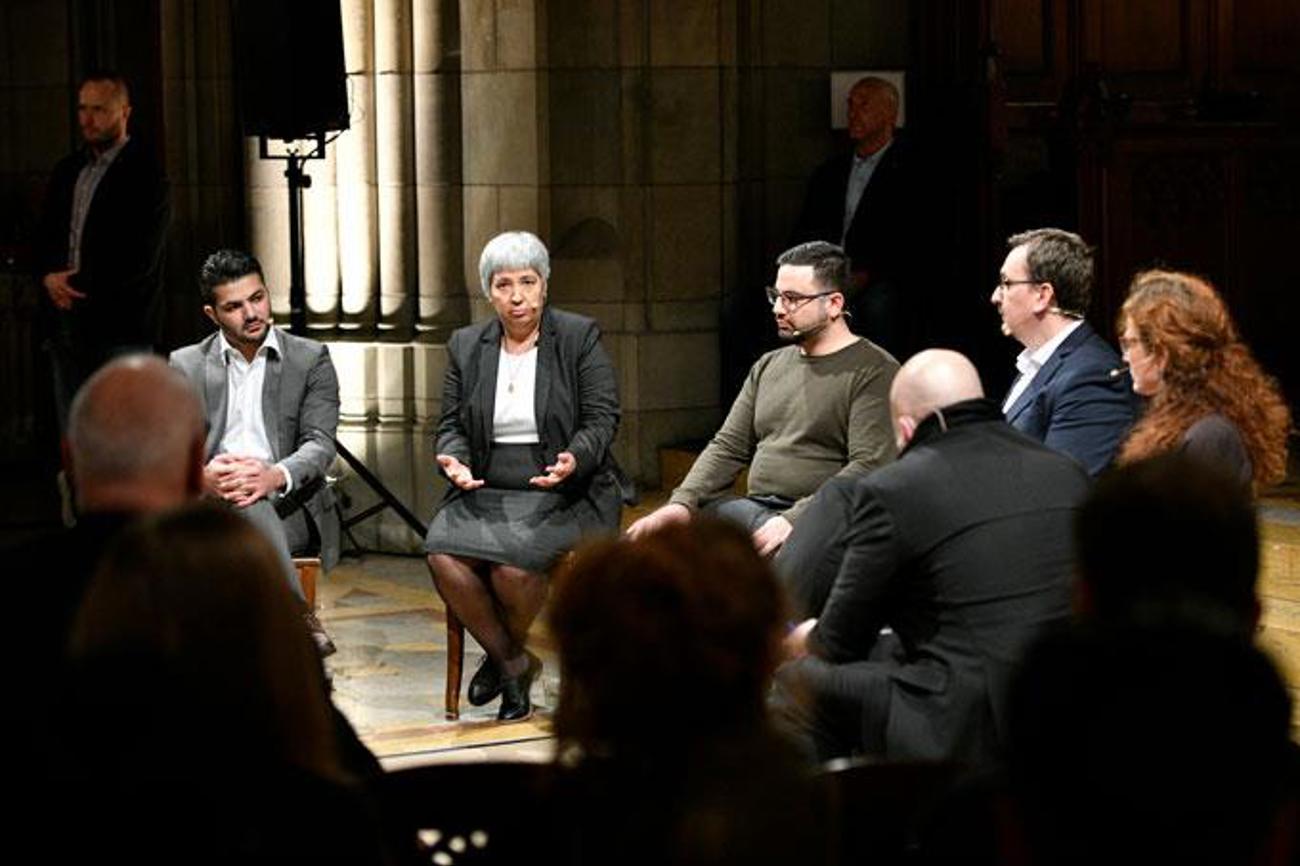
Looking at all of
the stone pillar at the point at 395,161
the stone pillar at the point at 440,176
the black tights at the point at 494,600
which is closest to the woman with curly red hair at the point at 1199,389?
the black tights at the point at 494,600

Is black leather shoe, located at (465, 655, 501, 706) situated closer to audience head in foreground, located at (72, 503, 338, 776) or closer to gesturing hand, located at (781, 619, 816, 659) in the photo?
gesturing hand, located at (781, 619, 816, 659)

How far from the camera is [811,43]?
886cm

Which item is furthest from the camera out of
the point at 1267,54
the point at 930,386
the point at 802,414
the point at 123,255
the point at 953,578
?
the point at 1267,54

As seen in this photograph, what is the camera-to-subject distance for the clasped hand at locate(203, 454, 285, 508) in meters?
6.10

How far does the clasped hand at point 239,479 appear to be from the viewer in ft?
20.0

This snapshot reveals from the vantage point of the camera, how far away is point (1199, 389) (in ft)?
16.3

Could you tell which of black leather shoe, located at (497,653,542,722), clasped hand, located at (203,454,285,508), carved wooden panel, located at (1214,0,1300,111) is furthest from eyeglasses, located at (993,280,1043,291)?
carved wooden panel, located at (1214,0,1300,111)

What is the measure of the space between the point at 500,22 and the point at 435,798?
5685mm

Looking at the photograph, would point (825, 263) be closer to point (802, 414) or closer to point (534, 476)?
point (802, 414)

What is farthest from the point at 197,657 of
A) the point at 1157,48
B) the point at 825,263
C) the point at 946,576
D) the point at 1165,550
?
the point at 1157,48

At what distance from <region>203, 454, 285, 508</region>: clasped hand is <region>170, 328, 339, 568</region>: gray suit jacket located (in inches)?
7.4

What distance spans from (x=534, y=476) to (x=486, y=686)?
0.56 m

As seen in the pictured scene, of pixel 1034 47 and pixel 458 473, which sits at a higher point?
pixel 1034 47

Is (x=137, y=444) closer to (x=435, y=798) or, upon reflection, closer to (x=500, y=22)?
(x=435, y=798)
